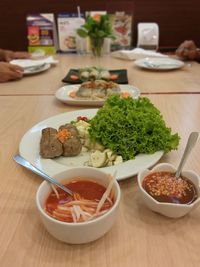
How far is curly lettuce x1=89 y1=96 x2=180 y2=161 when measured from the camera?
2.83 ft

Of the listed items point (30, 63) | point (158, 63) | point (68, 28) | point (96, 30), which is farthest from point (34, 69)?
point (158, 63)

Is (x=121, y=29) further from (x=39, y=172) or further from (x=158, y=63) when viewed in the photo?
(x=39, y=172)

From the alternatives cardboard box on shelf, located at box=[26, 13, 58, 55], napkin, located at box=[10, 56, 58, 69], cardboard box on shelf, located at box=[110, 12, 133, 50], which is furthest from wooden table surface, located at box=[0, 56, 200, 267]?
cardboard box on shelf, located at box=[110, 12, 133, 50]

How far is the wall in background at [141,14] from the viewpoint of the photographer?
116 inches

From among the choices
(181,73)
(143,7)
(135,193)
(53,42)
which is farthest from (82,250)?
(143,7)

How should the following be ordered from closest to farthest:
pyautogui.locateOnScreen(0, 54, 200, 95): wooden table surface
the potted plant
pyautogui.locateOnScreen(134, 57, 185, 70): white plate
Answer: pyautogui.locateOnScreen(0, 54, 200, 95): wooden table surface < pyautogui.locateOnScreen(134, 57, 185, 70): white plate < the potted plant

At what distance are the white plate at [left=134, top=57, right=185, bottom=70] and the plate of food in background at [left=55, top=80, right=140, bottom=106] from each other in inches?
23.5

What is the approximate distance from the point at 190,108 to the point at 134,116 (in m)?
0.55

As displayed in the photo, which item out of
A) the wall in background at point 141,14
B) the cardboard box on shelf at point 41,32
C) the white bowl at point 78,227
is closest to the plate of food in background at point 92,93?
the white bowl at point 78,227

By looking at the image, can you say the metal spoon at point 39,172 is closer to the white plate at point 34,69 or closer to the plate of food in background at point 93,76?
the plate of food in background at point 93,76

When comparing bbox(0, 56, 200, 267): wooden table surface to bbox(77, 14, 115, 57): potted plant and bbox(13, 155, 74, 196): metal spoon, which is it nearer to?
bbox(13, 155, 74, 196): metal spoon

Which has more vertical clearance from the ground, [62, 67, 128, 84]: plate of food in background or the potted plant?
the potted plant

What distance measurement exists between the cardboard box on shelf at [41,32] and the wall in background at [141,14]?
1.74ft

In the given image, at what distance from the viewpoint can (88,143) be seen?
36.9 inches
